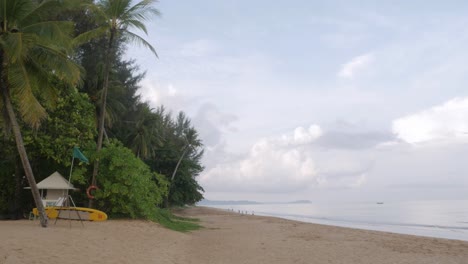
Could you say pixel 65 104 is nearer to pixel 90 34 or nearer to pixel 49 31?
pixel 90 34

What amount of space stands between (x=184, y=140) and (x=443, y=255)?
1385 inches

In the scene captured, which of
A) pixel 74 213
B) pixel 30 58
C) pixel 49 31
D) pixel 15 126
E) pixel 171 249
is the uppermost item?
pixel 49 31

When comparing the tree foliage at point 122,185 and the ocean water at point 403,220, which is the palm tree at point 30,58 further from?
the ocean water at point 403,220

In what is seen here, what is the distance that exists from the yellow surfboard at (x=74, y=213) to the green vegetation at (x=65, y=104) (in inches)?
43.9

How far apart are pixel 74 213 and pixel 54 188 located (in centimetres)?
259

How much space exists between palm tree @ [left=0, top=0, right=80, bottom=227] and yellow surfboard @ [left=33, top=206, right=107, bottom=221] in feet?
3.68

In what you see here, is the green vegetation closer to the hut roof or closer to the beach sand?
the hut roof

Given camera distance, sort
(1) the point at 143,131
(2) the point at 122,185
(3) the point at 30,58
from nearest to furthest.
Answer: (3) the point at 30,58 → (2) the point at 122,185 → (1) the point at 143,131

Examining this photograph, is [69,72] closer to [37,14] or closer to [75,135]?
[37,14]

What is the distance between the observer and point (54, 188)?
54.3 feet

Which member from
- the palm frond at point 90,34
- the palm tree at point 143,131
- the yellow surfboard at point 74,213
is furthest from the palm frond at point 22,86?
the palm tree at point 143,131

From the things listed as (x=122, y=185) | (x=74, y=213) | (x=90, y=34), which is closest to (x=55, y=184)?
(x=74, y=213)

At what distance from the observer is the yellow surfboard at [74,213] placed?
1433 centimetres

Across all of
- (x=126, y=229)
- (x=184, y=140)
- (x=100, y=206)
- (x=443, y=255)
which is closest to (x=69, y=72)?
(x=126, y=229)
